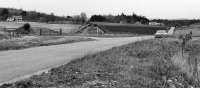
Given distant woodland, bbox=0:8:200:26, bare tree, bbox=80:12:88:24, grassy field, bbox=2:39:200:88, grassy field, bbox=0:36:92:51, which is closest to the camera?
grassy field, bbox=2:39:200:88

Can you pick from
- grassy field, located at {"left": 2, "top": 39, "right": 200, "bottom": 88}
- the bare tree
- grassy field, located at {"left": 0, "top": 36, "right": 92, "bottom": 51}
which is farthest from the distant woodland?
grassy field, located at {"left": 2, "top": 39, "right": 200, "bottom": 88}

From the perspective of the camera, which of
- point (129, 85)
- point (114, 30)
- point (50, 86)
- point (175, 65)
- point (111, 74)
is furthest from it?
point (114, 30)

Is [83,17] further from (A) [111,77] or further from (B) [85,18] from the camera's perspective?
(A) [111,77]

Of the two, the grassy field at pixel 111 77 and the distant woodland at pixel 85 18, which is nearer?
the grassy field at pixel 111 77

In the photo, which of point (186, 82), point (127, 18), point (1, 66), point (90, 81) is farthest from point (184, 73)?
point (127, 18)

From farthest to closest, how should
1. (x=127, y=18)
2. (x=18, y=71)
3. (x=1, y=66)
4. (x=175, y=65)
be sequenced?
(x=127, y=18), (x=175, y=65), (x=1, y=66), (x=18, y=71)

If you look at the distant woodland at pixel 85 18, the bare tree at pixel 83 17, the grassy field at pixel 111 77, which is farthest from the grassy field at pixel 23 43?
the distant woodland at pixel 85 18

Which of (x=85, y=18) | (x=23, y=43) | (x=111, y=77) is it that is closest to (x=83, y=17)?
(x=85, y=18)

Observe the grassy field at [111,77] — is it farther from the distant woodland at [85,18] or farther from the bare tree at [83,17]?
the distant woodland at [85,18]

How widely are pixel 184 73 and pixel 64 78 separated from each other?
5.65 meters

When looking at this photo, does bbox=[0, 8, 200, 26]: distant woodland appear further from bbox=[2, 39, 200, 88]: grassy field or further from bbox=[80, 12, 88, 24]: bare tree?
bbox=[2, 39, 200, 88]: grassy field

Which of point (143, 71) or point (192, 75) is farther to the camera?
point (192, 75)

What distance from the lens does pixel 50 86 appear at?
781 centimetres

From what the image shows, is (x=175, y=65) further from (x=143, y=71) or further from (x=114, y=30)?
(x=114, y=30)
